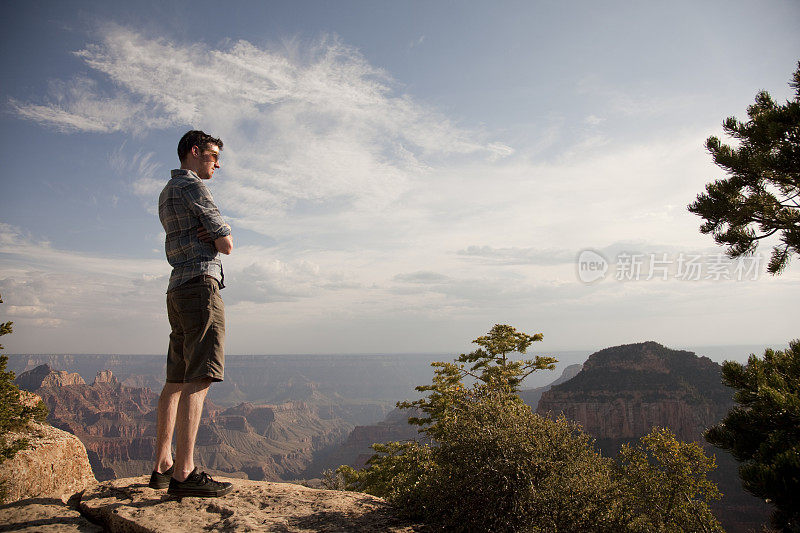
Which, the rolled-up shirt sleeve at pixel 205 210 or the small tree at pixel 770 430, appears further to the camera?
the small tree at pixel 770 430

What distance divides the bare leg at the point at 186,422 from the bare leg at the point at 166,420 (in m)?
0.37

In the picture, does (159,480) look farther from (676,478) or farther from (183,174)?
(676,478)

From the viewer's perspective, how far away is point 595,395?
344ft

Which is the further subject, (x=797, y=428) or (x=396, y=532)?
(x=797, y=428)

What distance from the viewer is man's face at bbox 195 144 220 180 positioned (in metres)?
4.62

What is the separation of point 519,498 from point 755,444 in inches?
251

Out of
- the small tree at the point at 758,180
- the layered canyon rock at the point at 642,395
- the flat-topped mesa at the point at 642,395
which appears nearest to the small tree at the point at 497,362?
the small tree at the point at 758,180

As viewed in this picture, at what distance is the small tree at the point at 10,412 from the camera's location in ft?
21.5

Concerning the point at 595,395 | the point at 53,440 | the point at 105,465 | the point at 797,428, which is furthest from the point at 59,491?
the point at 105,465

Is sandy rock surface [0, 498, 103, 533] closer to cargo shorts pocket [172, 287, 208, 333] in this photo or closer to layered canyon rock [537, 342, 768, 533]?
cargo shorts pocket [172, 287, 208, 333]

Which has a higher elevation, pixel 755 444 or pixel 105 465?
pixel 755 444

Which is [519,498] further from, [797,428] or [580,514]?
[797,428]

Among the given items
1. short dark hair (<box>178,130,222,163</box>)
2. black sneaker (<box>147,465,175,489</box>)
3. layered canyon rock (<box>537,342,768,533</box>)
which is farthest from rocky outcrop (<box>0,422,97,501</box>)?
layered canyon rock (<box>537,342,768,533</box>)

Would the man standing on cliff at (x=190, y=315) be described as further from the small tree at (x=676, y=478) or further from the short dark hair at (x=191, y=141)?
the small tree at (x=676, y=478)
